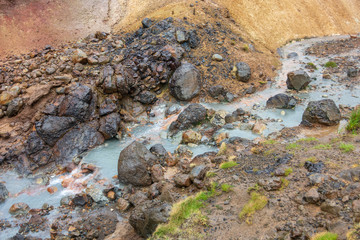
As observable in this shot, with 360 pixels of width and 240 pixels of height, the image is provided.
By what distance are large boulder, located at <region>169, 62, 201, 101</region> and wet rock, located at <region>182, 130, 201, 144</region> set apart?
3998 millimetres

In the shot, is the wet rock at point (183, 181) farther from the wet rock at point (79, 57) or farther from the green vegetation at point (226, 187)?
the wet rock at point (79, 57)

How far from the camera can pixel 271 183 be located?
28.1 feet

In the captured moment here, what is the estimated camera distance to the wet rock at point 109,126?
15703 millimetres

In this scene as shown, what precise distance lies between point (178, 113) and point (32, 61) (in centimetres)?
1001

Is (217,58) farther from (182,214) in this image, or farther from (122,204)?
(182,214)

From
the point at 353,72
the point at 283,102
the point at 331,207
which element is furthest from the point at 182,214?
the point at 353,72

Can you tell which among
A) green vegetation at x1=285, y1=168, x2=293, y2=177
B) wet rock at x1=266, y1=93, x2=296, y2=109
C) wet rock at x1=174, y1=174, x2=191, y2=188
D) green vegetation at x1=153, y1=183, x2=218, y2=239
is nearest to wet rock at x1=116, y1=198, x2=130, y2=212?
wet rock at x1=174, y1=174, x2=191, y2=188

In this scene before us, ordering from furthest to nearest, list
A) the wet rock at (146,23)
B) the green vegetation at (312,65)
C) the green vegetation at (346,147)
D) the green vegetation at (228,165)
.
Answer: the green vegetation at (312,65) → the wet rock at (146,23) → the green vegetation at (228,165) → the green vegetation at (346,147)

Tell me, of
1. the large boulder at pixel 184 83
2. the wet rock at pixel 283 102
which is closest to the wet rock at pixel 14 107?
the large boulder at pixel 184 83

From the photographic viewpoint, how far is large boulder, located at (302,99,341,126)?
14.3m

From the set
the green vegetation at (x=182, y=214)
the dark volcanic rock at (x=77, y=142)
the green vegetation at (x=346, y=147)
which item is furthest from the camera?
the dark volcanic rock at (x=77, y=142)

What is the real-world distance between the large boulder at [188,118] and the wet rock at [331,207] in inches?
383

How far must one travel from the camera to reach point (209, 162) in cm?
1238

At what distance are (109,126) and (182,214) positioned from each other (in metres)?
8.69
